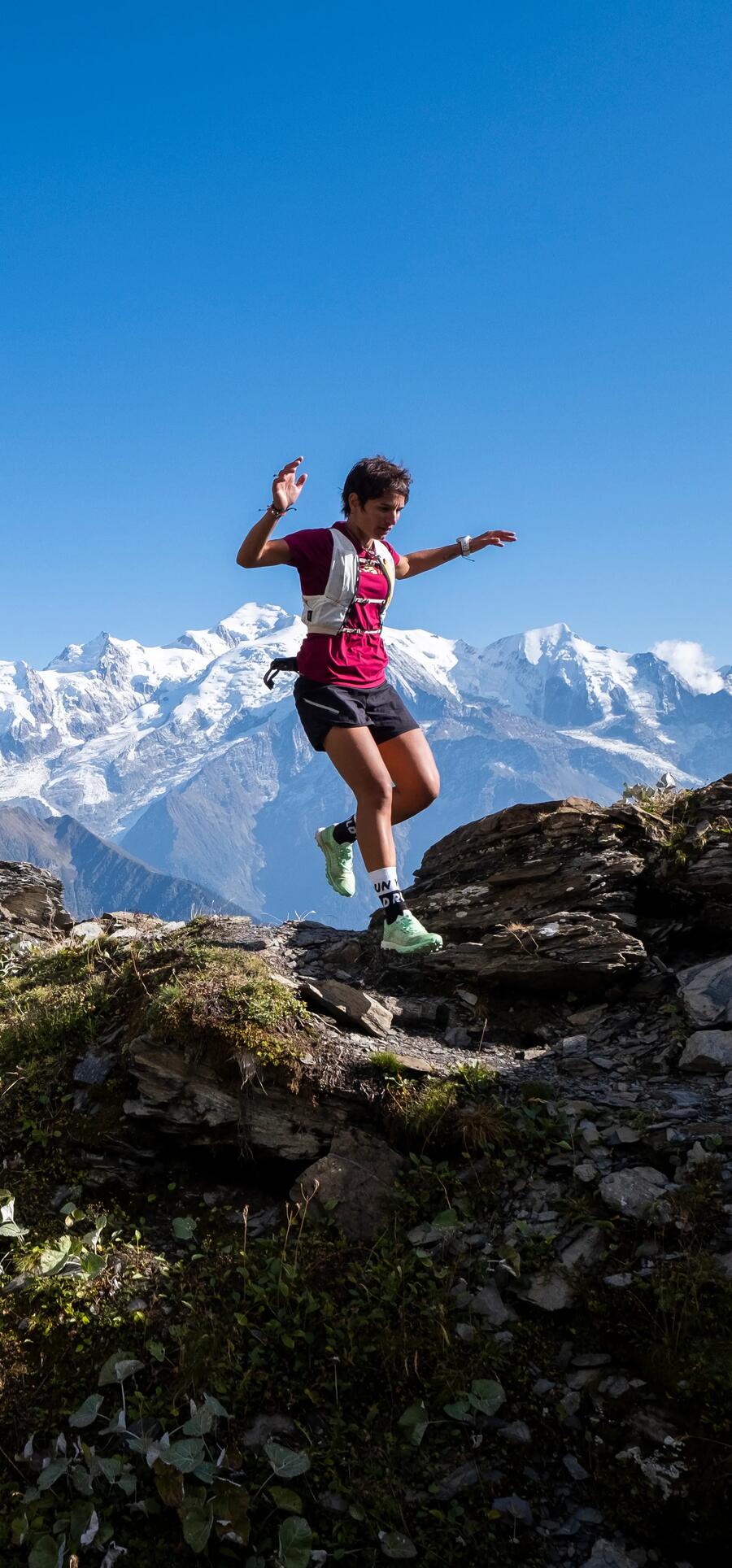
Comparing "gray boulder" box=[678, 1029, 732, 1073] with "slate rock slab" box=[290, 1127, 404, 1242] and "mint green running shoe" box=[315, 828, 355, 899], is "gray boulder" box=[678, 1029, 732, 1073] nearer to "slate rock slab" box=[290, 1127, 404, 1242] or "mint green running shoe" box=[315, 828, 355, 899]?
"slate rock slab" box=[290, 1127, 404, 1242]

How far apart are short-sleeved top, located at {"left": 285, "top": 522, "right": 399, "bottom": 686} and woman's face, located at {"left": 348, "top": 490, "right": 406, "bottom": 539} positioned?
0.41ft

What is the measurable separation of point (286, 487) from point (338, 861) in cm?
354

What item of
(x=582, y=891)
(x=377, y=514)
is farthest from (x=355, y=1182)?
(x=377, y=514)

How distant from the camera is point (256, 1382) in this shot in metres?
4.46

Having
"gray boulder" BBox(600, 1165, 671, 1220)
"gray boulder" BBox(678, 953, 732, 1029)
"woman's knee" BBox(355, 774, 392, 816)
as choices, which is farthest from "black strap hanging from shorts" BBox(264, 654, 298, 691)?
"gray boulder" BBox(600, 1165, 671, 1220)

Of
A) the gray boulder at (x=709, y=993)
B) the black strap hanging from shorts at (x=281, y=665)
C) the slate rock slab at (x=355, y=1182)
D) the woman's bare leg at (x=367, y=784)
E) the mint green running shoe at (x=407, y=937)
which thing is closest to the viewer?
the slate rock slab at (x=355, y=1182)

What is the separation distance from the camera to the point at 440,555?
859 centimetres

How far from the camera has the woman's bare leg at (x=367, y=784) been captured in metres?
7.32

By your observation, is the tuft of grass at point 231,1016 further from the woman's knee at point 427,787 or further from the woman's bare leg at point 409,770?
the woman's knee at point 427,787

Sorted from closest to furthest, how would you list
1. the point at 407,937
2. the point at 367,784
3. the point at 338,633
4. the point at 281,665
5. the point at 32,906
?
the point at 407,937 → the point at 367,784 → the point at 338,633 → the point at 281,665 → the point at 32,906

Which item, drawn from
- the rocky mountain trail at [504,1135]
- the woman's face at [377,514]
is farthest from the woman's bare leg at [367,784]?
the woman's face at [377,514]

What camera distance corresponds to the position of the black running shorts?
291 inches

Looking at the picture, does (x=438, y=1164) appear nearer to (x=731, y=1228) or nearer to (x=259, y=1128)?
(x=259, y=1128)

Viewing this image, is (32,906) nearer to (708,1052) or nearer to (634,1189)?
(708,1052)
